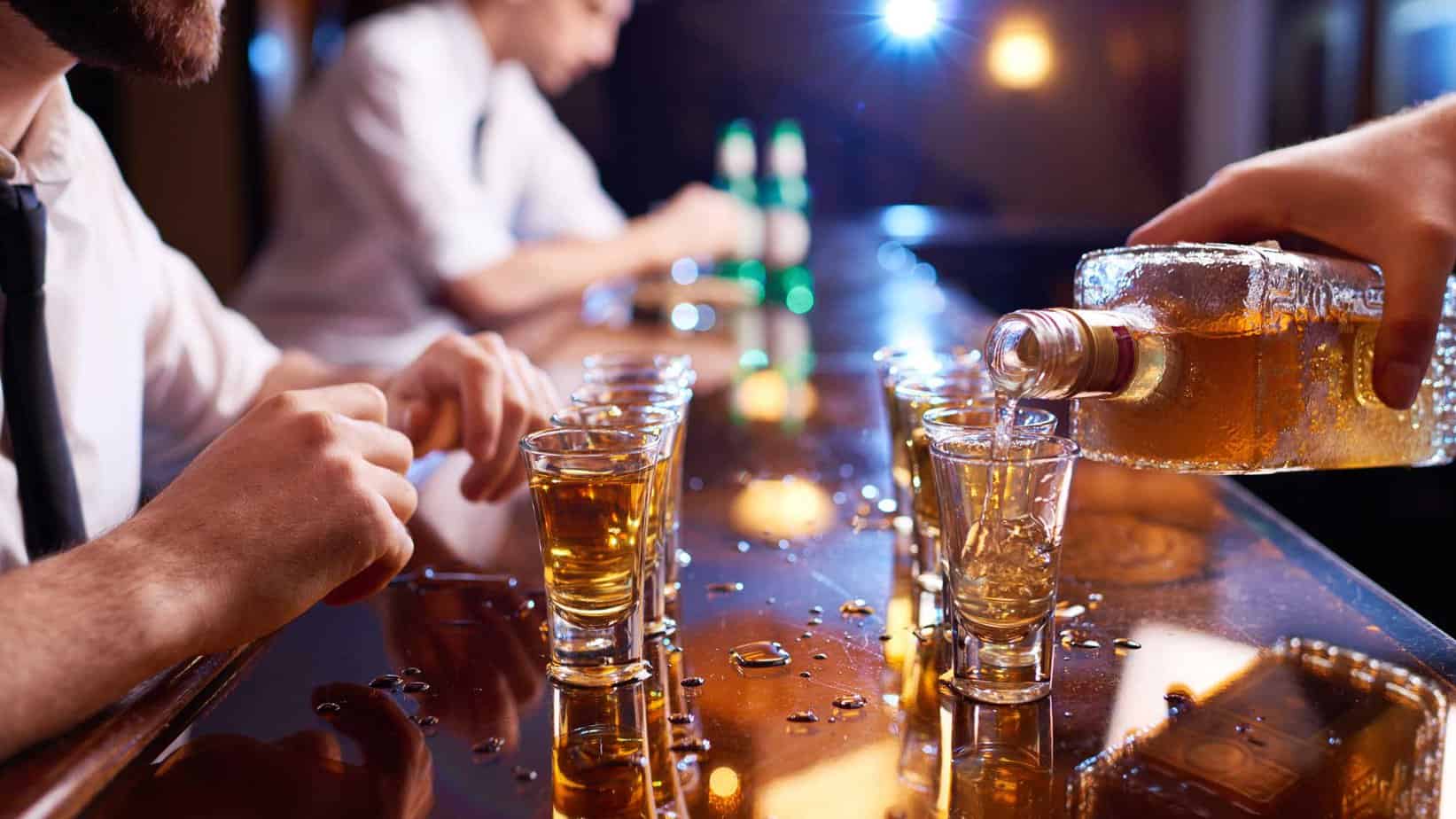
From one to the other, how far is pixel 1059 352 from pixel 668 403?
317 mm

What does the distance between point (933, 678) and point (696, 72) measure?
17.1ft

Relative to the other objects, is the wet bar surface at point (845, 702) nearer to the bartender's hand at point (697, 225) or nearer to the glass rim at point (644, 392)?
the glass rim at point (644, 392)

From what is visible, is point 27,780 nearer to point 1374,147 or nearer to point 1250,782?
point 1250,782

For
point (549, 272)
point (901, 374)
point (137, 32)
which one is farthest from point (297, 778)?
point (549, 272)

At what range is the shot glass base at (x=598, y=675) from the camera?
81 centimetres

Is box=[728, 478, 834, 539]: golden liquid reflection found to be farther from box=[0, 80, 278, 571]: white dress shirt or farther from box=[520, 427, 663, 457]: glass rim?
box=[0, 80, 278, 571]: white dress shirt

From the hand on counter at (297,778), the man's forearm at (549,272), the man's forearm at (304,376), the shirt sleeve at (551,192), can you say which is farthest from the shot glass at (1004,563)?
the shirt sleeve at (551,192)

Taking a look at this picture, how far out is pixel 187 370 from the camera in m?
1.56

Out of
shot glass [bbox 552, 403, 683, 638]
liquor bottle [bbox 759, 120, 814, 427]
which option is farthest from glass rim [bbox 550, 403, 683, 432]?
liquor bottle [bbox 759, 120, 814, 427]

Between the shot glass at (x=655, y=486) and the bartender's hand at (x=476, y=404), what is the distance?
0.22 meters

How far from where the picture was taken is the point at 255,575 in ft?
2.54

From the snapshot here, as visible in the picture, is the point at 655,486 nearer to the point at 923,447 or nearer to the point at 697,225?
the point at 923,447

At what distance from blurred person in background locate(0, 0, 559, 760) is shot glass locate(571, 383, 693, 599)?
9 cm

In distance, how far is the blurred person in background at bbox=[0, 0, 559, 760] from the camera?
71 centimetres
